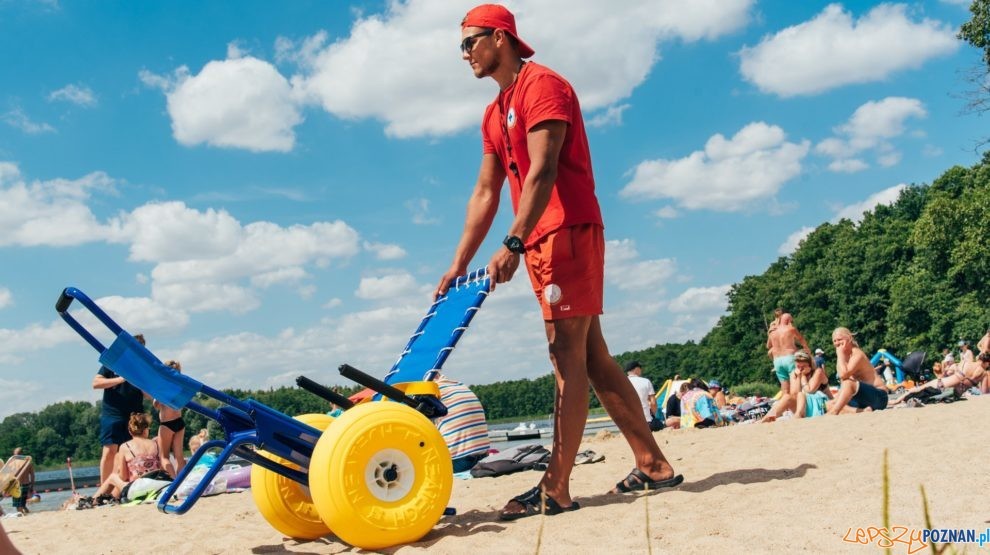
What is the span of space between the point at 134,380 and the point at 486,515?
1.87 meters

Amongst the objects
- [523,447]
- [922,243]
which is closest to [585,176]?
[523,447]

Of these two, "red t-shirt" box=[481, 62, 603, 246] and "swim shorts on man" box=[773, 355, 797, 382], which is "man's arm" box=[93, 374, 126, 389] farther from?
"swim shorts on man" box=[773, 355, 797, 382]

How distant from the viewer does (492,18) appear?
4.35m

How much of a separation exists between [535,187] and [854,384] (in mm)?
8051

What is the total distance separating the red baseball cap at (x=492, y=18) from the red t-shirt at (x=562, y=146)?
8.6 inches

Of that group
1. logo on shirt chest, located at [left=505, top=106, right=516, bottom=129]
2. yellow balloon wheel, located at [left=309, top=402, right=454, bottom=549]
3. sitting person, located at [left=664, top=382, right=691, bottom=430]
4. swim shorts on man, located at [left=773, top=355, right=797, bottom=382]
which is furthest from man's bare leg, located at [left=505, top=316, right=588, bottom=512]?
sitting person, located at [left=664, top=382, right=691, bottom=430]

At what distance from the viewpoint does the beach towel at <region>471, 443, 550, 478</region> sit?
715cm

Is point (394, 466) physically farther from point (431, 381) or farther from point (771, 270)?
point (771, 270)

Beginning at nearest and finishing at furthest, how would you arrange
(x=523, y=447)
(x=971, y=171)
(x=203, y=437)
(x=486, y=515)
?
(x=486, y=515) < (x=523, y=447) < (x=203, y=437) < (x=971, y=171)

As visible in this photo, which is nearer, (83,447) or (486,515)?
(486,515)

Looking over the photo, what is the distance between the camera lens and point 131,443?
31.4ft

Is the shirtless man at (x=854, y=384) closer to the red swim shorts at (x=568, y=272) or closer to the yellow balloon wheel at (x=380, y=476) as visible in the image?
the red swim shorts at (x=568, y=272)

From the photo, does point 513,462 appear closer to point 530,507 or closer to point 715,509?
point 530,507

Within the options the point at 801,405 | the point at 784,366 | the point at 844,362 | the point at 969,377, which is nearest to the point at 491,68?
the point at 801,405
